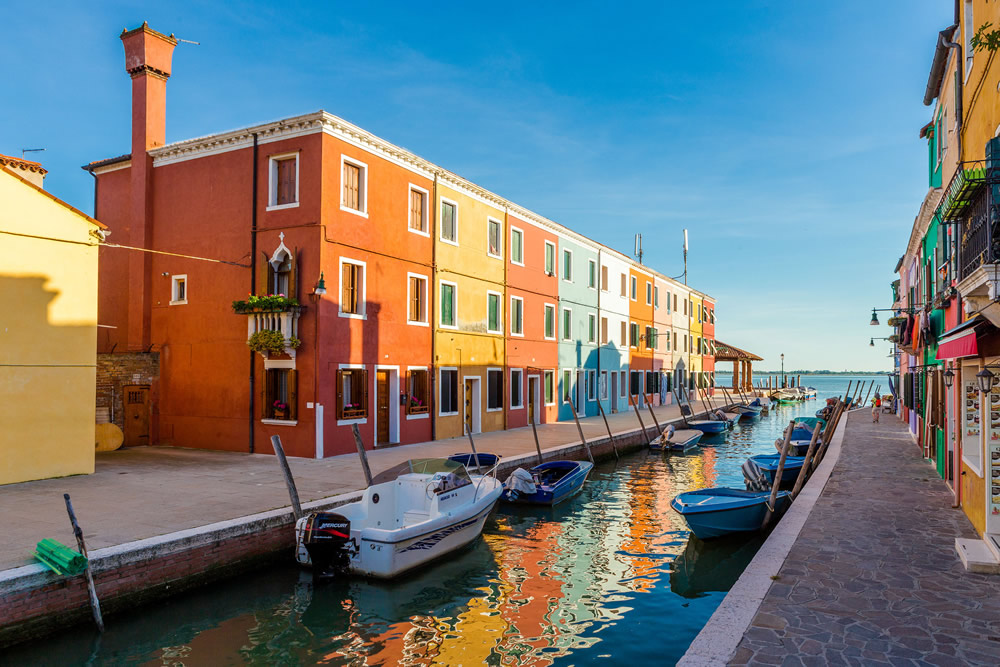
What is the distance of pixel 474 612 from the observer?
902 cm

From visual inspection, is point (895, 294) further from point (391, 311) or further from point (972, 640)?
point (972, 640)

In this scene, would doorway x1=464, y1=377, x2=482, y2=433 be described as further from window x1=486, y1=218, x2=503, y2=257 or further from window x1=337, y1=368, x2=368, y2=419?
window x1=337, y1=368, x2=368, y2=419

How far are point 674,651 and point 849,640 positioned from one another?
7.09ft

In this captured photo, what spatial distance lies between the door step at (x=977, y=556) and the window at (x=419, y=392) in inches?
567

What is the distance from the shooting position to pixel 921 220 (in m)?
17.7

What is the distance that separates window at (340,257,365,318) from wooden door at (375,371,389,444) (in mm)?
2049

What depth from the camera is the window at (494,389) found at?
81.0 feet

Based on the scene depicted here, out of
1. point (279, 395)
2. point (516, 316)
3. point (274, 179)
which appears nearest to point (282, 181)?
point (274, 179)

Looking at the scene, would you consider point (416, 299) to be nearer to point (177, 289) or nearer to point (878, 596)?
point (177, 289)

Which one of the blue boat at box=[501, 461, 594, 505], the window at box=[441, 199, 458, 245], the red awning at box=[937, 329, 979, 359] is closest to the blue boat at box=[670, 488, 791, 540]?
the blue boat at box=[501, 461, 594, 505]

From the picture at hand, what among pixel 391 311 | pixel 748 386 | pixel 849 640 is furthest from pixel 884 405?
pixel 849 640

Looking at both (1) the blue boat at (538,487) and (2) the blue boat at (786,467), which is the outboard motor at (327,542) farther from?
(2) the blue boat at (786,467)

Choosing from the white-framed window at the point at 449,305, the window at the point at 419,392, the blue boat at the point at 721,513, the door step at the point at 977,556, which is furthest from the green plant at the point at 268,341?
the door step at the point at 977,556

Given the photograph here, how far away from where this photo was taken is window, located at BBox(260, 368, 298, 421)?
17.1 m
